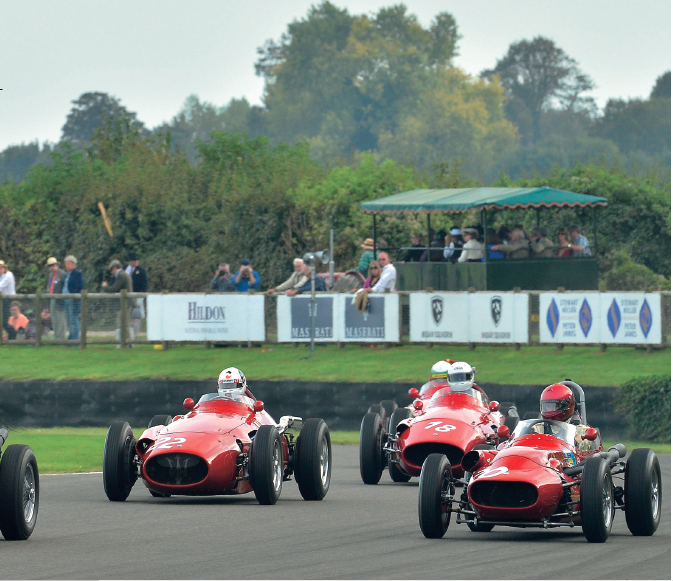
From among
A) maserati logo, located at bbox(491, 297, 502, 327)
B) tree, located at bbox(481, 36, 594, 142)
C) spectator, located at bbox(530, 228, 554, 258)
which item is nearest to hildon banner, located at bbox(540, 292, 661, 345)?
maserati logo, located at bbox(491, 297, 502, 327)

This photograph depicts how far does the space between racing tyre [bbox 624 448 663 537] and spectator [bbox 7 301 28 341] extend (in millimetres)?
19237

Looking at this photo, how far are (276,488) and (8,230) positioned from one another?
29.4 m

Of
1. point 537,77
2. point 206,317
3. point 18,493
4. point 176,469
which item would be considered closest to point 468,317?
point 206,317

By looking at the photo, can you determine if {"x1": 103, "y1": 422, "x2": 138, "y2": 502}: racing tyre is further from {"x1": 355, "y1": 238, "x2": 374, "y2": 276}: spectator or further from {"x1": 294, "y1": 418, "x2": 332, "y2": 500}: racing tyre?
{"x1": 355, "y1": 238, "x2": 374, "y2": 276}: spectator

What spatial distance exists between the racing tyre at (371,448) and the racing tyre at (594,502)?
546cm

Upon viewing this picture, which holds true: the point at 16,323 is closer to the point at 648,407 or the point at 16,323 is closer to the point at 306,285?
the point at 306,285

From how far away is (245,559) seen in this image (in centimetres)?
1005

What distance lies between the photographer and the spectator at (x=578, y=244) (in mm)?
27891

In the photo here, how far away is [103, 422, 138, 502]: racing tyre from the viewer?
532 inches

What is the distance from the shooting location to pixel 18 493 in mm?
10328

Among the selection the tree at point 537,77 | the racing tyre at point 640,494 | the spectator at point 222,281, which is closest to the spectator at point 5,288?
the spectator at point 222,281

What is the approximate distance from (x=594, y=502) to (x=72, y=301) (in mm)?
19227

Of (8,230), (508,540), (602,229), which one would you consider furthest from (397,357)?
(8,230)

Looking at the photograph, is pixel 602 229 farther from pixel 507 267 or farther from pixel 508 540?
pixel 508 540
